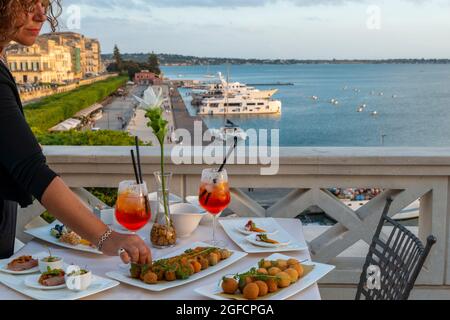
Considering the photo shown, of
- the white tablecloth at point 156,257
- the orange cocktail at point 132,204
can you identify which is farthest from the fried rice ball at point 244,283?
the orange cocktail at point 132,204

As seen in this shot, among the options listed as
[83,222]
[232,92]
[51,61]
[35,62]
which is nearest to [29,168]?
[83,222]

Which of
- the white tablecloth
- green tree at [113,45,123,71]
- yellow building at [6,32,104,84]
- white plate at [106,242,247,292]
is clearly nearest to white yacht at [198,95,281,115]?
yellow building at [6,32,104,84]

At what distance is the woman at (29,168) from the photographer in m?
1.60

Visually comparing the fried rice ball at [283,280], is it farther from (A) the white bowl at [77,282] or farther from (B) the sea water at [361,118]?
(B) the sea water at [361,118]

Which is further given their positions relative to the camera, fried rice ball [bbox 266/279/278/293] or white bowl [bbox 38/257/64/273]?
white bowl [bbox 38/257/64/273]

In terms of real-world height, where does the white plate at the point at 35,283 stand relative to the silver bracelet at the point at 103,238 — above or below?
below

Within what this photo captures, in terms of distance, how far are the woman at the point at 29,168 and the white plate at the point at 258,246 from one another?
0.49 metres

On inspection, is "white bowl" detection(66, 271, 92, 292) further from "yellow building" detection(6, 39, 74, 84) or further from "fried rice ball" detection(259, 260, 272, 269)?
"yellow building" detection(6, 39, 74, 84)

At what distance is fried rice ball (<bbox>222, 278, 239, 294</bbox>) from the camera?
→ 1713 millimetres

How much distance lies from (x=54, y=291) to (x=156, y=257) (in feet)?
1.41

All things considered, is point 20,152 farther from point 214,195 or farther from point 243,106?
point 243,106

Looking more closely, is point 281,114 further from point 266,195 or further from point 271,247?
point 271,247

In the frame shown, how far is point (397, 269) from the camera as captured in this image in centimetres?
202

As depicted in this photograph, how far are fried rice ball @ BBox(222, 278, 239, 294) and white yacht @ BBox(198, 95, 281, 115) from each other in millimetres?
71198
